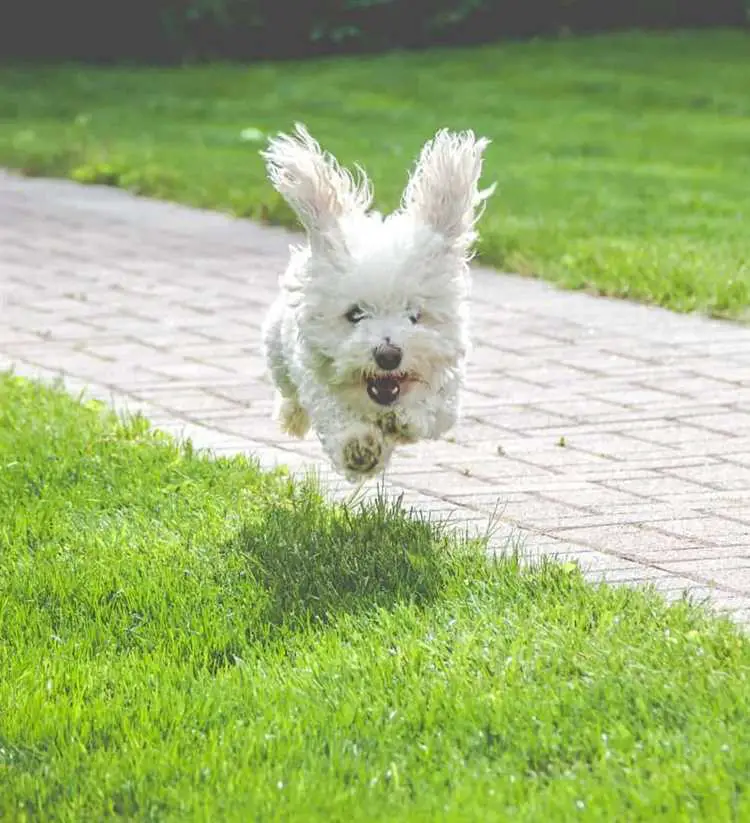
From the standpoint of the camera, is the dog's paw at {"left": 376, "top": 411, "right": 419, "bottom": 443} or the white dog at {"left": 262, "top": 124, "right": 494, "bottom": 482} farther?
the dog's paw at {"left": 376, "top": 411, "right": 419, "bottom": 443}

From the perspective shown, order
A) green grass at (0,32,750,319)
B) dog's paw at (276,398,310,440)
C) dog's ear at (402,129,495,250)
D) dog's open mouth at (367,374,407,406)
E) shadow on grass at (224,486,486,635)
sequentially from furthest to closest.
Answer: green grass at (0,32,750,319), dog's paw at (276,398,310,440), dog's ear at (402,129,495,250), dog's open mouth at (367,374,407,406), shadow on grass at (224,486,486,635)

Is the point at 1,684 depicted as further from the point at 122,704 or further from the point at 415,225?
the point at 415,225

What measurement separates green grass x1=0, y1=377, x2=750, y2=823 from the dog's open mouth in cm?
36

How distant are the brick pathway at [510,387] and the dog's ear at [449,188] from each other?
0.98m

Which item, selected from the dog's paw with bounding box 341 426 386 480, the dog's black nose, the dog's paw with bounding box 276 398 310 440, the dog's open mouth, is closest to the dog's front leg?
the dog's paw with bounding box 341 426 386 480

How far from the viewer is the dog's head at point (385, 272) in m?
5.72

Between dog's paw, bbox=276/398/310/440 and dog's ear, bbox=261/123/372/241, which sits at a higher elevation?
dog's ear, bbox=261/123/372/241

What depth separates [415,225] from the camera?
19.5 ft

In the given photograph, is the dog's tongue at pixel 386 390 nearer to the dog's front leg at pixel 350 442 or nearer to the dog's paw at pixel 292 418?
the dog's front leg at pixel 350 442

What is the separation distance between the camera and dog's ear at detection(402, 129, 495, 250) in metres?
5.97

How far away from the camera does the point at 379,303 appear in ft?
18.8

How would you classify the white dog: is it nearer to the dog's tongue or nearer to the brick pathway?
the dog's tongue

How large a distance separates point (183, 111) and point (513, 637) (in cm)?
1498

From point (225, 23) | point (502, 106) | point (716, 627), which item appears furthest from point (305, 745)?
point (225, 23)
